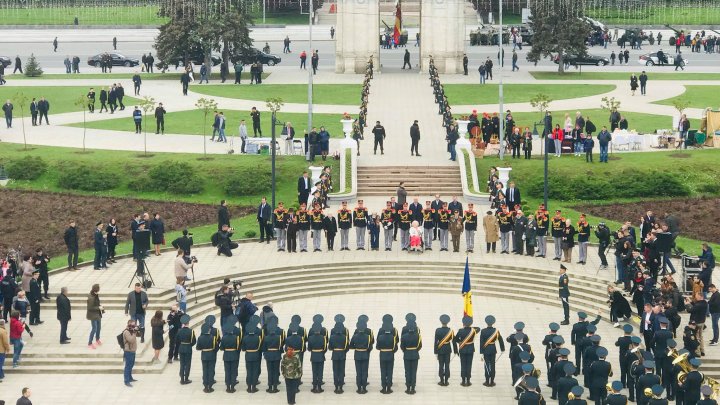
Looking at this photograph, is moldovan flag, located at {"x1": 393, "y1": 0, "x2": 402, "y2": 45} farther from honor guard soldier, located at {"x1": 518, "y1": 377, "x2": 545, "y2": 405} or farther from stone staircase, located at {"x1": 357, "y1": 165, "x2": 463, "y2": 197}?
honor guard soldier, located at {"x1": 518, "y1": 377, "x2": 545, "y2": 405}

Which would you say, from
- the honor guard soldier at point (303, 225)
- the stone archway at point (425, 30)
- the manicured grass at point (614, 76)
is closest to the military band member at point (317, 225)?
the honor guard soldier at point (303, 225)

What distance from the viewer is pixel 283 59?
9306 cm

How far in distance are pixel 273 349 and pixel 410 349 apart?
3130 mm

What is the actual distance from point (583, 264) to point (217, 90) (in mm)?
37226

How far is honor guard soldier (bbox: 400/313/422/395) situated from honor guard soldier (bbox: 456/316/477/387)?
952 millimetres

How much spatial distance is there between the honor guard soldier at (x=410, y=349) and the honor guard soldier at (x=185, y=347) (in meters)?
4.91

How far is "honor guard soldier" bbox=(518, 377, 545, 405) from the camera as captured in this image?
29.2m

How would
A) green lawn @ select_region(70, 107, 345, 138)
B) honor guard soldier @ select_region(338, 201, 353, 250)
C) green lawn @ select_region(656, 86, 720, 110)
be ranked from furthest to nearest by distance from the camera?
green lawn @ select_region(656, 86, 720, 110) → green lawn @ select_region(70, 107, 345, 138) → honor guard soldier @ select_region(338, 201, 353, 250)

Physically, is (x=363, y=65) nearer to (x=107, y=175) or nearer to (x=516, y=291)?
(x=107, y=175)

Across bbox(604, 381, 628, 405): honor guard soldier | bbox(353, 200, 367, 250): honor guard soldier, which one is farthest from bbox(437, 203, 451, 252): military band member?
bbox(604, 381, 628, 405): honor guard soldier

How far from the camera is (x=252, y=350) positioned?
33156mm

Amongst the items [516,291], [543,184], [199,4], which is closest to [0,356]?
[516,291]

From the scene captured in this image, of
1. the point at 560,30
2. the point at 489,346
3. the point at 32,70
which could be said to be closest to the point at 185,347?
the point at 489,346

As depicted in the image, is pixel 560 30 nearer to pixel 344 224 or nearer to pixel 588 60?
pixel 588 60
